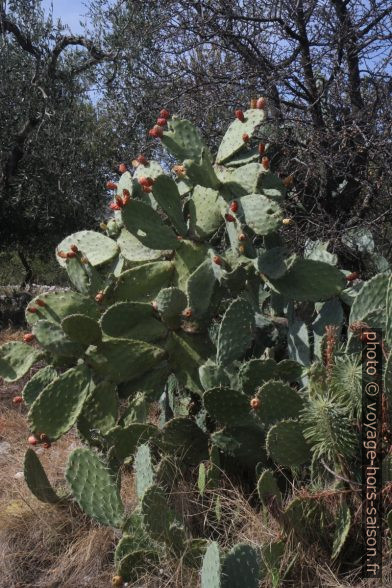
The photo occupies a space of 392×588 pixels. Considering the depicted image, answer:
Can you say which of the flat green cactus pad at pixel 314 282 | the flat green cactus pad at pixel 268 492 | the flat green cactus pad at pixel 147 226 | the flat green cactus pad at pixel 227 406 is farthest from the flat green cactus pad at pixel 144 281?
the flat green cactus pad at pixel 268 492

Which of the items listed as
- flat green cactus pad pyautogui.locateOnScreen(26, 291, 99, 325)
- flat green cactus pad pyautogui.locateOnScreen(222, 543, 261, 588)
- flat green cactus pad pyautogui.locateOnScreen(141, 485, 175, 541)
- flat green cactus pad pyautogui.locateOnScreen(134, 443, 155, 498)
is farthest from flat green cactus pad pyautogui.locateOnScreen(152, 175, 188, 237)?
flat green cactus pad pyautogui.locateOnScreen(222, 543, 261, 588)

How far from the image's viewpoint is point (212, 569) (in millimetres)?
2174

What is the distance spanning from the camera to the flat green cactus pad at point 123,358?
3252 mm

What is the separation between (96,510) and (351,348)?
1.31 meters

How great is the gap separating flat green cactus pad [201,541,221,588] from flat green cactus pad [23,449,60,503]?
119cm

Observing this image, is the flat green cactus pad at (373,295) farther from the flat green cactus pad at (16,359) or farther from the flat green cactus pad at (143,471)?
the flat green cactus pad at (16,359)

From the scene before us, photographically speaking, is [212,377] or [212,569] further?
[212,377]

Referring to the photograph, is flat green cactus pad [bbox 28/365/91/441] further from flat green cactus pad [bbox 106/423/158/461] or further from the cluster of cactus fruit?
flat green cactus pad [bbox 106/423/158/461]

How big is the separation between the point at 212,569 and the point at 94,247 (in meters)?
2.15

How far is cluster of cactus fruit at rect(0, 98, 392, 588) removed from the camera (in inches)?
104

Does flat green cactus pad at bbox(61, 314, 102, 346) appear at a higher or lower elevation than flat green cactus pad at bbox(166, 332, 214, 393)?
higher

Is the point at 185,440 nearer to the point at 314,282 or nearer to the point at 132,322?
the point at 132,322

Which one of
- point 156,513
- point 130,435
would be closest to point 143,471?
point 156,513

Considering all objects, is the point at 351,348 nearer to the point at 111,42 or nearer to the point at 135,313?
the point at 135,313
